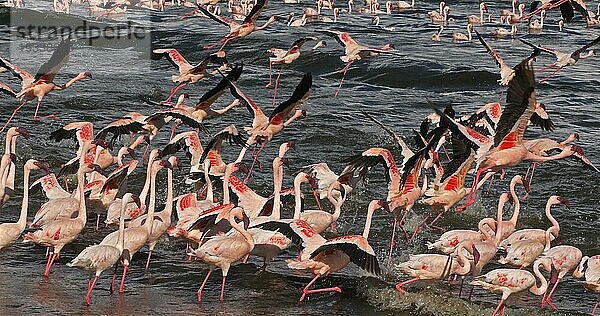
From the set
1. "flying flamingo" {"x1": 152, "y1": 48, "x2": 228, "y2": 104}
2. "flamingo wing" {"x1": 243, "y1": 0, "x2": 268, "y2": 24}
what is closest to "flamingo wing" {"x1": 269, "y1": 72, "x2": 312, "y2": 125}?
"flying flamingo" {"x1": 152, "y1": 48, "x2": 228, "y2": 104}

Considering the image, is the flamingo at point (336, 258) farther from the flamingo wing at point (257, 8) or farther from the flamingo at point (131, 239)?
the flamingo wing at point (257, 8)

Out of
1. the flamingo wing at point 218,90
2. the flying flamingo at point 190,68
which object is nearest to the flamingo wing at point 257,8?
the flying flamingo at point 190,68

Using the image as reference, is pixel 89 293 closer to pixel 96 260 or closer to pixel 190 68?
pixel 96 260

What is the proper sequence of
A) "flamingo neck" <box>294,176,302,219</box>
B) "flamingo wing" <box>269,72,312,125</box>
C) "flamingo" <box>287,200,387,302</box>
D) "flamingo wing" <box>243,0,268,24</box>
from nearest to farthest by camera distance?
"flamingo" <box>287,200,387,302</box>
"flamingo neck" <box>294,176,302,219</box>
"flamingo wing" <box>269,72,312,125</box>
"flamingo wing" <box>243,0,268,24</box>

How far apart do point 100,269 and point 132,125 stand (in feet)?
14.0

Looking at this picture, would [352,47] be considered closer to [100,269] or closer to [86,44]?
[100,269]

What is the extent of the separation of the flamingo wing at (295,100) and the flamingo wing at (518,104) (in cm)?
244

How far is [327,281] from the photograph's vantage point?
992 cm

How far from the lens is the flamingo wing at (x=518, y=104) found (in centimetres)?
938

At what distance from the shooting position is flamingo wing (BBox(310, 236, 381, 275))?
29.1 ft

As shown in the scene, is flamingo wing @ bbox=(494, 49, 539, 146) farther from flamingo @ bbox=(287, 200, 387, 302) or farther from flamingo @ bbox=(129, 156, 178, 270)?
flamingo @ bbox=(129, 156, 178, 270)

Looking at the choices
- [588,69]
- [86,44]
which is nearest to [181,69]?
[588,69]

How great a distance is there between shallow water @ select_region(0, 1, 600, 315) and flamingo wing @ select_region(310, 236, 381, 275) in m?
0.52

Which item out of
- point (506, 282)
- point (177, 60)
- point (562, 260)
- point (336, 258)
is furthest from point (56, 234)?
point (177, 60)
